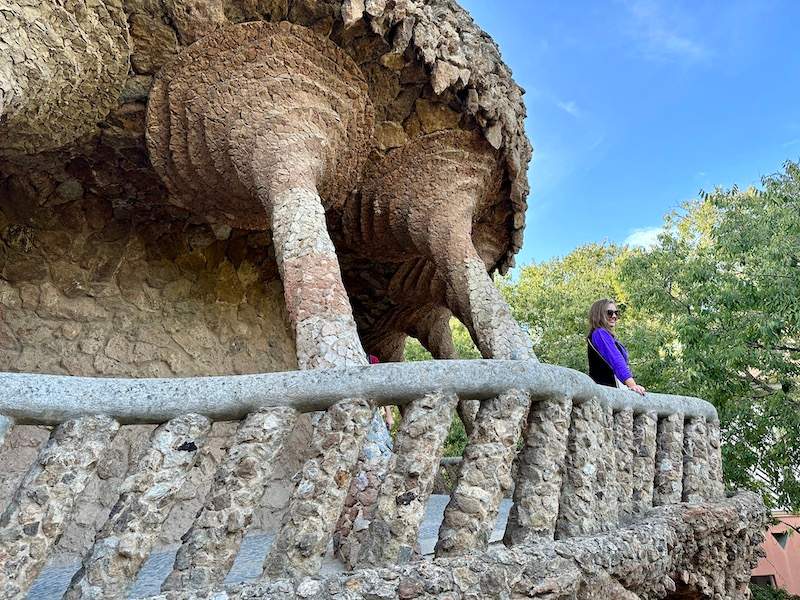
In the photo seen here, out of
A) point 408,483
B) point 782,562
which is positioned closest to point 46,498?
point 408,483

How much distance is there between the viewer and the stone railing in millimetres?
1446

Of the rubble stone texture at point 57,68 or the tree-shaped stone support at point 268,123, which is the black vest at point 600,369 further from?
the rubble stone texture at point 57,68

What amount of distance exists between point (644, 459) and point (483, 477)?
46.7 inches

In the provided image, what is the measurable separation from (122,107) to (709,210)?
13152 mm

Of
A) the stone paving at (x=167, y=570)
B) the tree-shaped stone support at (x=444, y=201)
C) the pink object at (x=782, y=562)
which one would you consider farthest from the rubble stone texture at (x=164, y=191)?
the pink object at (x=782, y=562)

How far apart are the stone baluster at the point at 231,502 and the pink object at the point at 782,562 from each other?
40.9 ft

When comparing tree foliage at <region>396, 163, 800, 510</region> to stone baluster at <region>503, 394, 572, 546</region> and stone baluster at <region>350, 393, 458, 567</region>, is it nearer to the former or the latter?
stone baluster at <region>503, 394, 572, 546</region>

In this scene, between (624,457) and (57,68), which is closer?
(624,457)

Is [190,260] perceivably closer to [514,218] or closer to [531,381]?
[514,218]

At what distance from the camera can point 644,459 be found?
2.66 metres

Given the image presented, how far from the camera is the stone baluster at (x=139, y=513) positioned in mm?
1426

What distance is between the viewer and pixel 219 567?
4.91 ft

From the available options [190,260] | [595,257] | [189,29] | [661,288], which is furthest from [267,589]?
[595,257]

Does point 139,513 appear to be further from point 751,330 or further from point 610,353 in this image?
point 751,330
